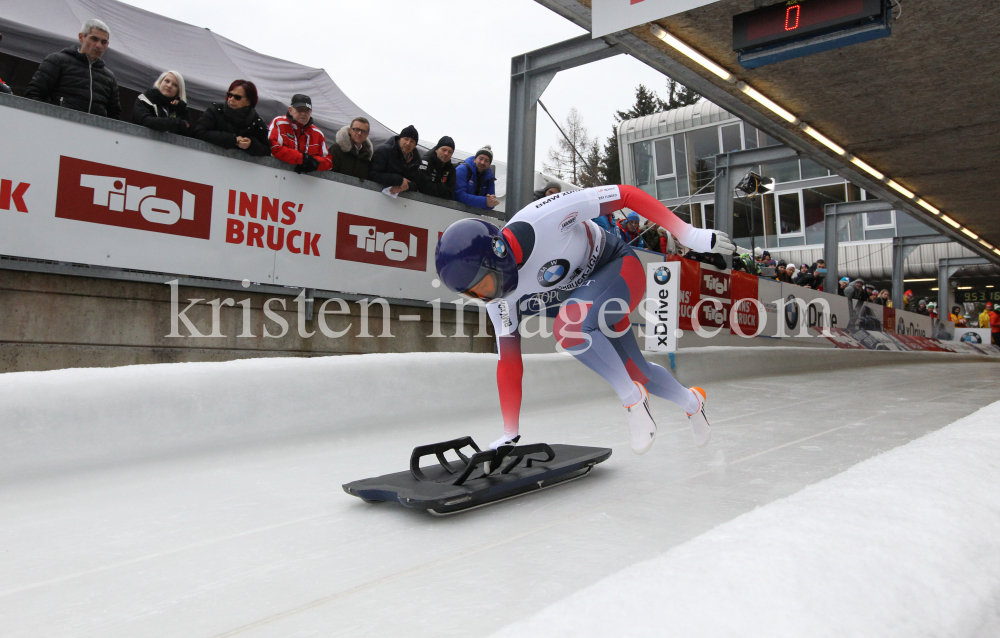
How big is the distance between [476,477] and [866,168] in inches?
389

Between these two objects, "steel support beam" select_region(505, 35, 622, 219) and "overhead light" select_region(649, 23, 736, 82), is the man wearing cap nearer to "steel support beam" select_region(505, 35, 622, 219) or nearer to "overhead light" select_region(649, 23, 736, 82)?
"steel support beam" select_region(505, 35, 622, 219)

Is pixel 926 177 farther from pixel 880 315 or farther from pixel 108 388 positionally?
pixel 108 388

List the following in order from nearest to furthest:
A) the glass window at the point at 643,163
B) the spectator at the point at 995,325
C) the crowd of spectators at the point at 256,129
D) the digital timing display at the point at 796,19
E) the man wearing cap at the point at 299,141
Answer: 1. the crowd of spectators at the point at 256,129
2. the digital timing display at the point at 796,19
3. the man wearing cap at the point at 299,141
4. the spectator at the point at 995,325
5. the glass window at the point at 643,163

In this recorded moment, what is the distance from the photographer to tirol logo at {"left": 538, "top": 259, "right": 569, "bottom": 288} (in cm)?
287

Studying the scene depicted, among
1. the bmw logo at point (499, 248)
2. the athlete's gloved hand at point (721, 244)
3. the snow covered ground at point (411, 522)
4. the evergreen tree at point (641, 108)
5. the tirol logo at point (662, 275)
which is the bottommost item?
the snow covered ground at point (411, 522)

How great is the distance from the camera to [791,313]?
10.2m

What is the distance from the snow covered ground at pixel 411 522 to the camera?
0.87 metres

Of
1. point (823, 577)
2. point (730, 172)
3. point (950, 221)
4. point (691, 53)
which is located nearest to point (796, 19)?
point (691, 53)

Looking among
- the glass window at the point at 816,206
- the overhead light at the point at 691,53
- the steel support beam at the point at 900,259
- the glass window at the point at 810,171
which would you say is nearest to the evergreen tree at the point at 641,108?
the glass window at the point at 810,171

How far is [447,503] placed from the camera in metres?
2.08

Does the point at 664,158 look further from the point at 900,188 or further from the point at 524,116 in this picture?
the point at 524,116

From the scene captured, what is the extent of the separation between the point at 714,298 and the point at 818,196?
19337 millimetres

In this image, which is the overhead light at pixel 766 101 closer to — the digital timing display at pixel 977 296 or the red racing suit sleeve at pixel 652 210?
the red racing suit sleeve at pixel 652 210

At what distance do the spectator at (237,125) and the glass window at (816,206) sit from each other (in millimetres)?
23901
